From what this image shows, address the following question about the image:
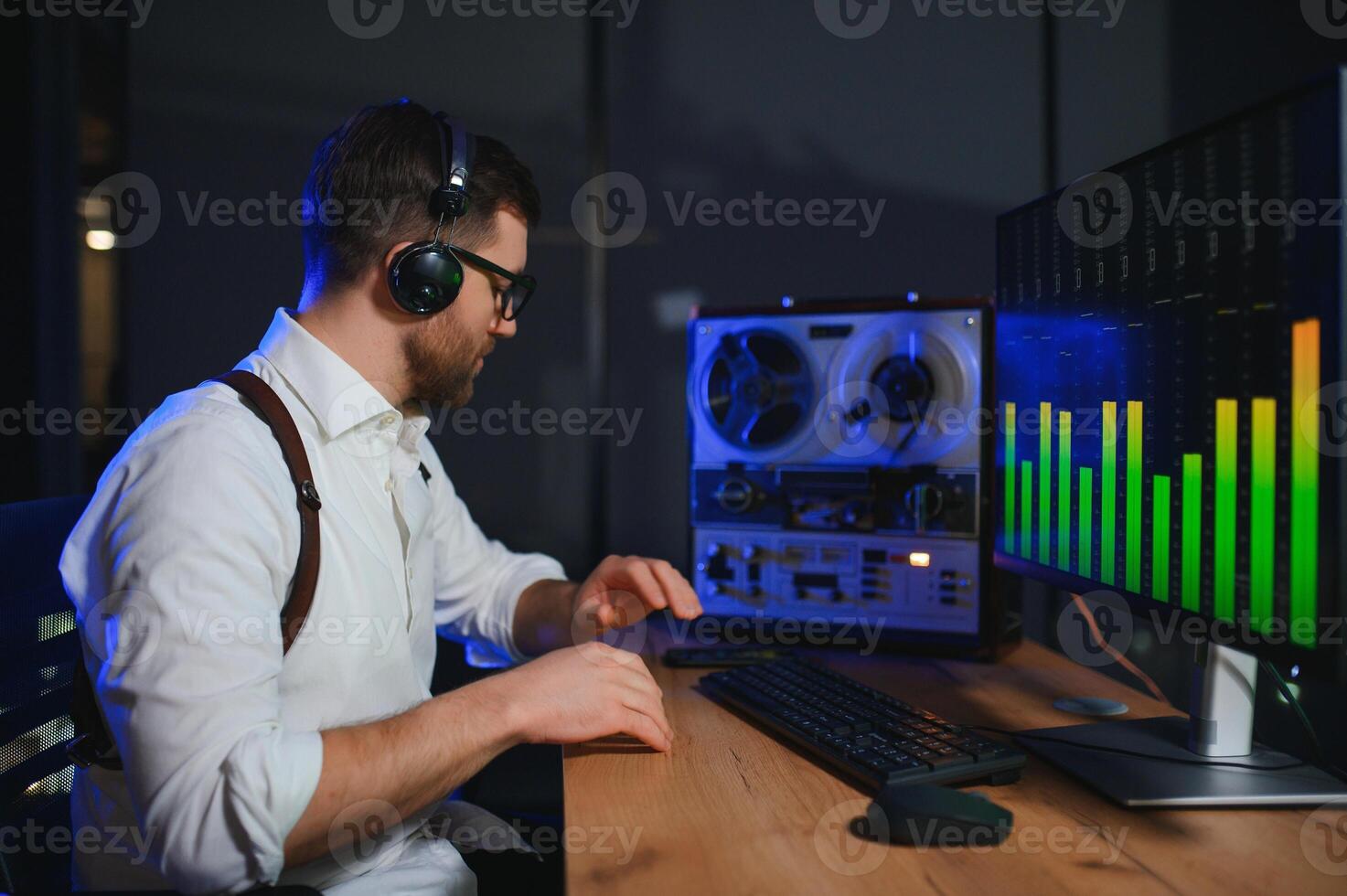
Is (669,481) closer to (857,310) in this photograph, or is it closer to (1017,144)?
(857,310)

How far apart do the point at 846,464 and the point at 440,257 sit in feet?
2.22

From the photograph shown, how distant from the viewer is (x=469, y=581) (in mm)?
1457

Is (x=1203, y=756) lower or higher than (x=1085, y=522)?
lower

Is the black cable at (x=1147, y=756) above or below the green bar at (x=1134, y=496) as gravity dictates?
below

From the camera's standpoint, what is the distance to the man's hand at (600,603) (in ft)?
4.08

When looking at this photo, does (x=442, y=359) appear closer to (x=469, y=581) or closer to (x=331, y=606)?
(x=331, y=606)

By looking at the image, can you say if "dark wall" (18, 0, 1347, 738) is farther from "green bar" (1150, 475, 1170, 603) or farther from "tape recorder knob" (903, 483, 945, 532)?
"green bar" (1150, 475, 1170, 603)

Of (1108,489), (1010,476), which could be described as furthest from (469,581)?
(1108,489)

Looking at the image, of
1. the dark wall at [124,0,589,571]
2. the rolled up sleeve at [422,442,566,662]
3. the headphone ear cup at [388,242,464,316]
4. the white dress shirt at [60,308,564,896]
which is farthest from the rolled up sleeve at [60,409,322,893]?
the dark wall at [124,0,589,571]

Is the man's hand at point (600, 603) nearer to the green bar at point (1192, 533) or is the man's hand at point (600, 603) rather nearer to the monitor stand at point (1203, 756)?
the monitor stand at point (1203, 756)

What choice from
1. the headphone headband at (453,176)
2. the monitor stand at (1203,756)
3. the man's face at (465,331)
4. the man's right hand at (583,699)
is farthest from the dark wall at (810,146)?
the monitor stand at (1203,756)

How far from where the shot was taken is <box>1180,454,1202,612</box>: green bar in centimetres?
80

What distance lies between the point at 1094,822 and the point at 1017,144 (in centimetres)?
139

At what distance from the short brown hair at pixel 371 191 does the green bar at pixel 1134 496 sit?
30.7 inches
